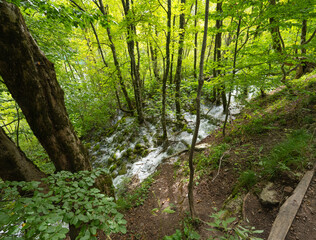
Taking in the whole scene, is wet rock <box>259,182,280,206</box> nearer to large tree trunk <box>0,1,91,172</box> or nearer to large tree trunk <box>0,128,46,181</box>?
large tree trunk <box>0,1,91,172</box>

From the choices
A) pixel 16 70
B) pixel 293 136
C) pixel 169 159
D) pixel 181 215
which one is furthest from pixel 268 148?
pixel 16 70

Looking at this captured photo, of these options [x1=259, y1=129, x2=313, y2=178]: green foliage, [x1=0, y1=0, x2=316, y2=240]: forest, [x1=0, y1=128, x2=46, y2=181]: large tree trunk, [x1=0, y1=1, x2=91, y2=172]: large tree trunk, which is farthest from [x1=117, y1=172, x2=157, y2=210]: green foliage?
[x1=259, y1=129, x2=313, y2=178]: green foliage

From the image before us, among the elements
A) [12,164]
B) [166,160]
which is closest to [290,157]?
[166,160]

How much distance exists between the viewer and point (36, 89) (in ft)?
7.11

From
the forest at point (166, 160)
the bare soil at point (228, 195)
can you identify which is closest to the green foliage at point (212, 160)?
the forest at point (166, 160)

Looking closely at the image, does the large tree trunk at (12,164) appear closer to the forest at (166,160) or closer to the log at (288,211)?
the forest at (166,160)

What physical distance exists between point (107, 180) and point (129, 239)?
1.59 m

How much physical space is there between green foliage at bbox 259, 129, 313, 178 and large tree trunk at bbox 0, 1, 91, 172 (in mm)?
4223

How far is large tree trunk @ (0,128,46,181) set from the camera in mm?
2158

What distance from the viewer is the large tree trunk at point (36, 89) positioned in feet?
6.26

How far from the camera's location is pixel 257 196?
2.77 m

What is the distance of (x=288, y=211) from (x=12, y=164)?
4.73 m

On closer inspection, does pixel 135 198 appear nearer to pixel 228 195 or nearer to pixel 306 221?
pixel 228 195

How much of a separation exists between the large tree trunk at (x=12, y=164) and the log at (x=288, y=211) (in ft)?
13.6
